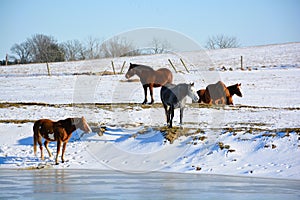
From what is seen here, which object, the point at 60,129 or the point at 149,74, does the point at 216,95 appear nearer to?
the point at 149,74

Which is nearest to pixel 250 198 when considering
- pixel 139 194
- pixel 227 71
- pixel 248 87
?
pixel 139 194

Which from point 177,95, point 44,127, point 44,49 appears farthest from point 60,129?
point 44,49

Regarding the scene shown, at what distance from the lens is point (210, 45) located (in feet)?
295

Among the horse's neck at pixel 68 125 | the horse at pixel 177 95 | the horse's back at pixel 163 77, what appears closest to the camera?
the horse's neck at pixel 68 125

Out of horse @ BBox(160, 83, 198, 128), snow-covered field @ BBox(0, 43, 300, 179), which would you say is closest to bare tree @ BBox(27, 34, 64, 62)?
snow-covered field @ BBox(0, 43, 300, 179)

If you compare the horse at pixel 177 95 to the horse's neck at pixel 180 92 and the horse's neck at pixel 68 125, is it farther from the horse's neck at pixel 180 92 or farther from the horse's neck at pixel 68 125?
the horse's neck at pixel 68 125

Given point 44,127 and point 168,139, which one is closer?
point 44,127

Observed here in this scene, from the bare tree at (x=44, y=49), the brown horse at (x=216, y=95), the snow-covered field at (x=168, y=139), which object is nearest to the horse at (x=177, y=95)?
the snow-covered field at (x=168, y=139)

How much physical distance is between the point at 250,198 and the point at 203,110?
1172 cm

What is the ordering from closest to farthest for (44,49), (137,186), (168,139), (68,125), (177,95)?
(137,186)
(68,125)
(168,139)
(177,95)
(44,49)

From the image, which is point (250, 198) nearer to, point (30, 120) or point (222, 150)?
point (222, 150)

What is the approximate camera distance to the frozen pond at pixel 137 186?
375 inches

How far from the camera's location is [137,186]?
34.9 feet

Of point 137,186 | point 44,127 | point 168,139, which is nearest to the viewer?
point 137,186
